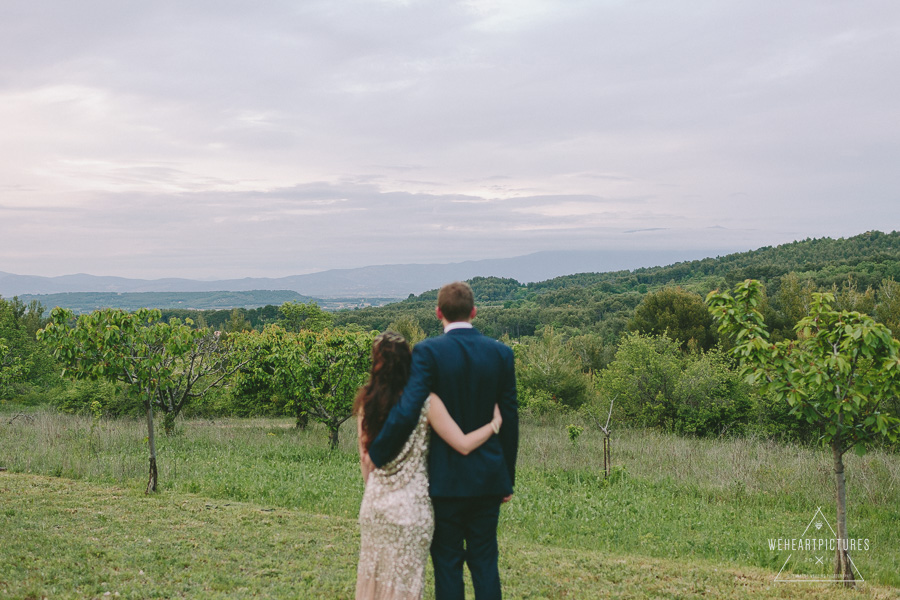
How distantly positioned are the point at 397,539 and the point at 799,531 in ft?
26.9

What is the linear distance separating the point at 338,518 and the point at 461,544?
5.74 metres

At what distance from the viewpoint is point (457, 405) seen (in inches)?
153

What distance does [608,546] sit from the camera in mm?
8375

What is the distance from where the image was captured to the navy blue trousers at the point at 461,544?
3939 mm

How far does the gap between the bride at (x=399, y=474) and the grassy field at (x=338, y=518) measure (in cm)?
216

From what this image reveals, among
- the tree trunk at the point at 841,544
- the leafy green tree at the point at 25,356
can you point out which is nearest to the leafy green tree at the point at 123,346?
the tree trunk at the point at 841,544

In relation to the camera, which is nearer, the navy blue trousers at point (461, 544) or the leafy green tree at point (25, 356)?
the navy blue trousers at point (461, 544)

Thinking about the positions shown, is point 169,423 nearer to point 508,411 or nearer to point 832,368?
point 508,411

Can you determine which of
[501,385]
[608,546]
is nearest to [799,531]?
[608,546]

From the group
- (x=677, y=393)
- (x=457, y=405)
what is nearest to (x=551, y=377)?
(x=677, y=393)

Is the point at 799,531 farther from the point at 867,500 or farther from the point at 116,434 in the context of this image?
the point at 116,434

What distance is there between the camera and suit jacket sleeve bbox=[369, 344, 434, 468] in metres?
3.81

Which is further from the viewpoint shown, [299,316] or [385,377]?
[299,316]

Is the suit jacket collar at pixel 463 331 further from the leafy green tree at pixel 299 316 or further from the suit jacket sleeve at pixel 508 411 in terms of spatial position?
the leafy green tree at pixel 299 316
